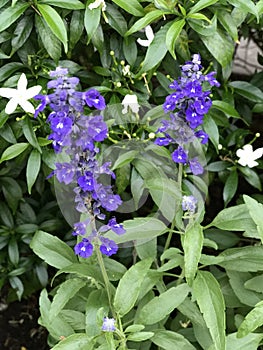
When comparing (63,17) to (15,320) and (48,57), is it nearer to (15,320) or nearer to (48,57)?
(48,57)

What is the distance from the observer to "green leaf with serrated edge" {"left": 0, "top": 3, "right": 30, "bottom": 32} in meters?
1.84

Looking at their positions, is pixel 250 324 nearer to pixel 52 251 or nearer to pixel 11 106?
pixel 52 251

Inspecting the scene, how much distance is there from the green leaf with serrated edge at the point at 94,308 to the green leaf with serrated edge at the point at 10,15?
822 mm

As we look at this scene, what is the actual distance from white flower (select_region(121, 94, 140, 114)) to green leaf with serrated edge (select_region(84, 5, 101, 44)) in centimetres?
24

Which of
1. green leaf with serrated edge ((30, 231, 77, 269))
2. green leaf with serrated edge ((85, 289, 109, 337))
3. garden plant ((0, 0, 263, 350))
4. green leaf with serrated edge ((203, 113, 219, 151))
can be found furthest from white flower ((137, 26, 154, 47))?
green leaf with serrated edge ((85, 289, 109, 337))

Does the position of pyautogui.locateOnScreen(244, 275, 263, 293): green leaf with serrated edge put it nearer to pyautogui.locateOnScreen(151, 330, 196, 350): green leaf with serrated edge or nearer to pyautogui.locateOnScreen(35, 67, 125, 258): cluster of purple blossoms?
pyautogui.locateOnScreen(151, 330, 196, 350): green leaf with serrated edge

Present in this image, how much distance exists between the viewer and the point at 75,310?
206 centimetres

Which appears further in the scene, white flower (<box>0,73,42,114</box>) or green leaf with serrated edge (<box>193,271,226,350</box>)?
white flower (<box>0,73,42,114</box>)

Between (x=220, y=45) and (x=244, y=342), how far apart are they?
0.89m

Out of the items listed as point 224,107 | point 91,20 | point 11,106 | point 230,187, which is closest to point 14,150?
point 11,106

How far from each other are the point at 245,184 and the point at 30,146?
1208mm

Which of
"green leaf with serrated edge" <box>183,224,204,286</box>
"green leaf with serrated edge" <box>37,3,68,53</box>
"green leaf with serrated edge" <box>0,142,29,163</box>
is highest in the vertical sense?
"green leaf with serrated edge" <box>37,3,68,53</box>

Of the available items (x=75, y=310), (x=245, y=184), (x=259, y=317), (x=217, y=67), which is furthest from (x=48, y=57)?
(x=245, y=184)

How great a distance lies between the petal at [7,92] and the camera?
1.89 m
